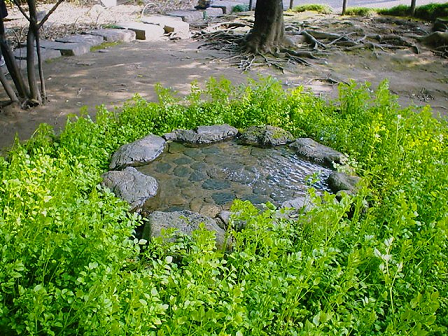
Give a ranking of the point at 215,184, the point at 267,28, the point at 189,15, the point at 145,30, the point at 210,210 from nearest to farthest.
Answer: the point at 210,210
the point at 215,184
the point at 267,28
the point at 145,30
the point at 189,15

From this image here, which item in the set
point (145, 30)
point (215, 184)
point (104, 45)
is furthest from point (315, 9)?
point (215, 184)

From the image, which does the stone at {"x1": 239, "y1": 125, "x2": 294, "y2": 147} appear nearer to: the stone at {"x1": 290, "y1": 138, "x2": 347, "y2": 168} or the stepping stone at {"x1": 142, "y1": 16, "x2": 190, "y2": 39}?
the stone at {"x1": 290, "y1": 138, "x2": 347, "y2": 168}

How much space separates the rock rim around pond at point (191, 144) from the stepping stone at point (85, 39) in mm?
6816

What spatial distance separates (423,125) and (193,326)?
418cm

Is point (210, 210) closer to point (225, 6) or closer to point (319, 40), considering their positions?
point (319, 40)

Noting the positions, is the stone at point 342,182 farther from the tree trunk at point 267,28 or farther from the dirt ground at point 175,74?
the tree trunk at point 267,28

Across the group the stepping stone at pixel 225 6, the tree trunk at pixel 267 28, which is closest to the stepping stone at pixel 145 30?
the tree trunk at pixel 267 28

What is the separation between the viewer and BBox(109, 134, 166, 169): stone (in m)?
5.12

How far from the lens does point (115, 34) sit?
12.4m

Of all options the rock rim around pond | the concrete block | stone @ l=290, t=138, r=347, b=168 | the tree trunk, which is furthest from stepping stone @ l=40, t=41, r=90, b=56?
the concrete block

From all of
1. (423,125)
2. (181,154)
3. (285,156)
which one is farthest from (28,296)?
(423,125)

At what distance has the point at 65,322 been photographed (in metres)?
2.32

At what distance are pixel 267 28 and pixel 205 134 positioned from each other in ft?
20.7

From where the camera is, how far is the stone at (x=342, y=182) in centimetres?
477
